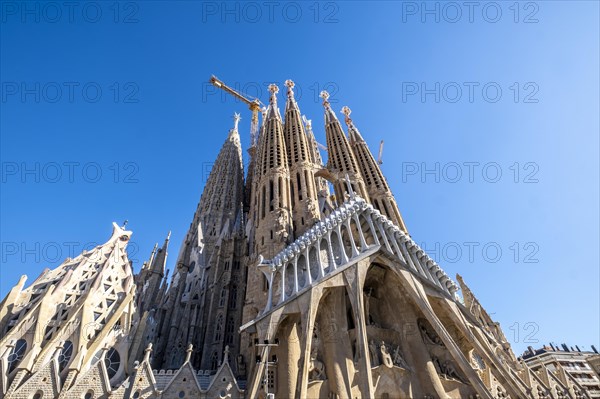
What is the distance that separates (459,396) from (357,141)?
26.7m

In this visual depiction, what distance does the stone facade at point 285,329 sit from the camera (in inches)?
565

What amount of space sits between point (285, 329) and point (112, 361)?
352 inches

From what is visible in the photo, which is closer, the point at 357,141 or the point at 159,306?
the point at 159,306

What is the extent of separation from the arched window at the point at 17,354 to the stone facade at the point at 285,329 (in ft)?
0.26

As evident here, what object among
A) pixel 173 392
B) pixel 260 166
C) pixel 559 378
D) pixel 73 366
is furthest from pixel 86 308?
pixel 559 378

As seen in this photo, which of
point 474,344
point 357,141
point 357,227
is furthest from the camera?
point 357,141

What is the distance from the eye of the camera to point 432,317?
1538 cm

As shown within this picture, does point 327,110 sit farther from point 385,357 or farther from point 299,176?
point 385,357

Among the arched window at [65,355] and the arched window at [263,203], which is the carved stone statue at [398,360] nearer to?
the arched window at [263,203]

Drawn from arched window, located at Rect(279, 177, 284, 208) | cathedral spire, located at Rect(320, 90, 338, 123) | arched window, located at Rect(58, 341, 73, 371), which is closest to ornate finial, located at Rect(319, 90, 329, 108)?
cathedral spire, located at Rect(320, 90, 338, 123)

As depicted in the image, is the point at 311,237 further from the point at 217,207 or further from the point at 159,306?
the point at 217,207

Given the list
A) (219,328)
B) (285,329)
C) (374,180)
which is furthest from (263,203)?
(374,180)

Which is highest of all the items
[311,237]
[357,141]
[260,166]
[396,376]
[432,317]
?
[357,141]

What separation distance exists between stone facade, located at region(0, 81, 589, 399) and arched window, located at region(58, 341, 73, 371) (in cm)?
5
